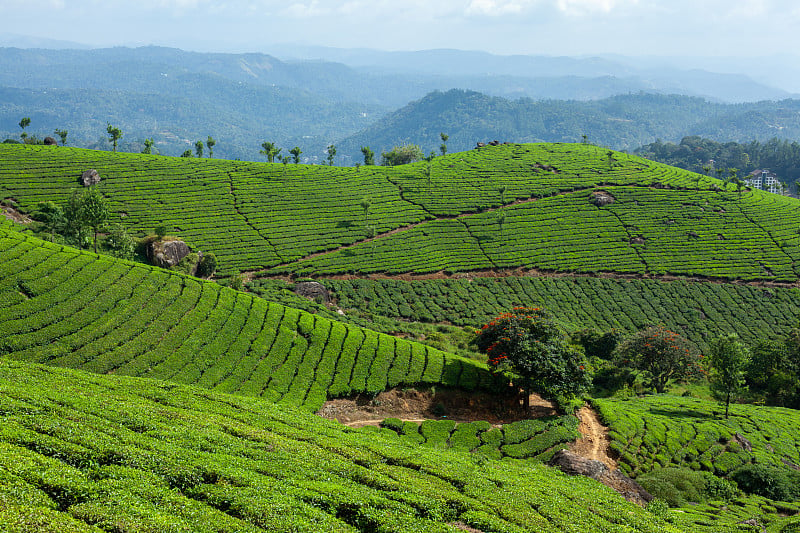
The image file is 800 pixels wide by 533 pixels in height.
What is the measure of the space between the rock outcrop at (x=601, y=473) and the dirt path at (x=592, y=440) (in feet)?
6.99

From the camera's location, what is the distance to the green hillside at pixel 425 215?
80000mm

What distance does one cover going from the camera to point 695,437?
35.6 metres

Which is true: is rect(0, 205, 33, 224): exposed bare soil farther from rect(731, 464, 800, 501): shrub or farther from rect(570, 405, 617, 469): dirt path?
rect(731, 464, 800, 501): shrub

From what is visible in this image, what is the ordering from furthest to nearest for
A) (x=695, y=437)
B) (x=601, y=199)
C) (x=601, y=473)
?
(x=601, y=199)
(x=695, y=437)
(x=601, y=473)

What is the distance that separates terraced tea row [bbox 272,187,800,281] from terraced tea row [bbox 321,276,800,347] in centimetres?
464

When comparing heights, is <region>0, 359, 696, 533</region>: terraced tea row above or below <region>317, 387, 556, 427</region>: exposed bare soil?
above

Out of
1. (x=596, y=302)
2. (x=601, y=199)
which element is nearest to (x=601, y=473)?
(x=596, y=302)

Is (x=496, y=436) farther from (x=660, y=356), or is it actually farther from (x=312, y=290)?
(x=312, y=290)

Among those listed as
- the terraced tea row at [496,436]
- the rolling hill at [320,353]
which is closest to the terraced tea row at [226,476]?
the rolling hill at [320,353]

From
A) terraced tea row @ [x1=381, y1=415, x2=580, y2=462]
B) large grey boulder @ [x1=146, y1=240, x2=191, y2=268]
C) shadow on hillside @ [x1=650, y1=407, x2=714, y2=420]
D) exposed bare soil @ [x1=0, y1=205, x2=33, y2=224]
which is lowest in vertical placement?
shadow on hillside @ [x1=650, y1=407, x2=714, y2=420]

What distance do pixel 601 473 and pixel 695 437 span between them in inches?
504

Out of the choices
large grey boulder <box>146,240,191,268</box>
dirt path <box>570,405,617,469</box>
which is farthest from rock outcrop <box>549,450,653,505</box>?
large grey boulder <box>146,240,191,268</box>

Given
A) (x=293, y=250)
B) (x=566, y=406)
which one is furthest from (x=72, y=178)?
(x=566, y=406)

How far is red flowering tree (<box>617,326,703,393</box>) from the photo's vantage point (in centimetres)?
5241
